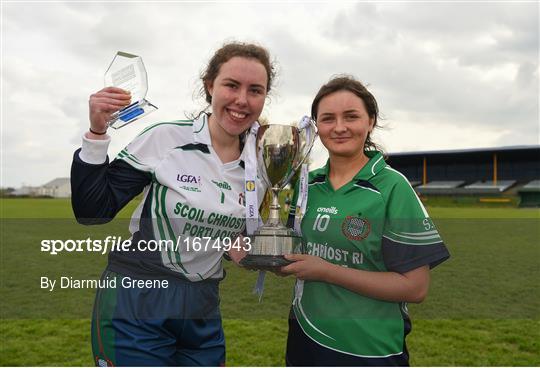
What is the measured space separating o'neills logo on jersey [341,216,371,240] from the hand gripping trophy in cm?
19

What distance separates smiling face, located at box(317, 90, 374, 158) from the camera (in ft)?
6.55

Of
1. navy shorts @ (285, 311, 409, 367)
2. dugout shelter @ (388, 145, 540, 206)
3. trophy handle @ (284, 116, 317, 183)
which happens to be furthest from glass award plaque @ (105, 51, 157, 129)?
dugout shelter @ (388, 145, 540, 206)

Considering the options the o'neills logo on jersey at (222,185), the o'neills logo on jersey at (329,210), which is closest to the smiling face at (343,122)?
the o'neills logo on jersey at (329,210)

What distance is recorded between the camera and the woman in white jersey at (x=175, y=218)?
194 cm

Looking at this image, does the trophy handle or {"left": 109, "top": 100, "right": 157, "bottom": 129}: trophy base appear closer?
{"left": 109, "top": 100, "right": 157, "bottom": 129}: trophy base

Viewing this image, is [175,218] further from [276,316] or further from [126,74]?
[276,316]

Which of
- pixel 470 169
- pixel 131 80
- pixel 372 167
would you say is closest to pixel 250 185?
pixel 372 167

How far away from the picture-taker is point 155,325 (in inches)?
76.0

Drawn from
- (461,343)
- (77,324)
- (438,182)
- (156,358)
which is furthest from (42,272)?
(438,182)

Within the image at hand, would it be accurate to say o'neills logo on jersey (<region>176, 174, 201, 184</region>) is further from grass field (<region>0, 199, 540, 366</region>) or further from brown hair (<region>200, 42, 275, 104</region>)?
grass field (<region>0, 199, 540, 366</region>)

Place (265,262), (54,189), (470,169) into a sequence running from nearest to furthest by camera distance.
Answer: (265,262) → (470,169) → (54,189)

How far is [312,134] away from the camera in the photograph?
2113mm

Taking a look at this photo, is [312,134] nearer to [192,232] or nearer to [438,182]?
[192,232]

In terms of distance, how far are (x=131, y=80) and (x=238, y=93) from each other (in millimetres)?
433
